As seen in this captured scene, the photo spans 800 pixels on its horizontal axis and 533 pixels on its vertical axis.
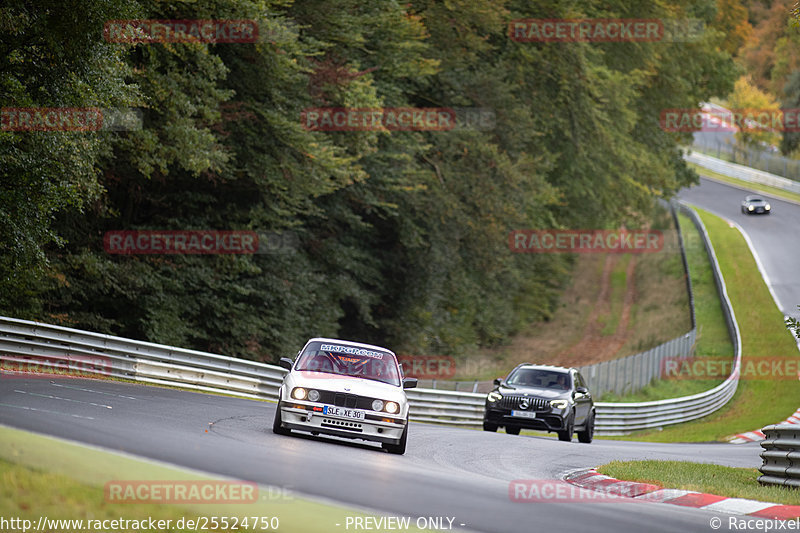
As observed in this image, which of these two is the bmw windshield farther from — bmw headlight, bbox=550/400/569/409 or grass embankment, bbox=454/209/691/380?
grass embankment, bbox=454/209/691/380

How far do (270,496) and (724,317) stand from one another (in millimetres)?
51321

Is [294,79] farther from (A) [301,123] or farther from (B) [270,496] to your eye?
(B) [270,496]

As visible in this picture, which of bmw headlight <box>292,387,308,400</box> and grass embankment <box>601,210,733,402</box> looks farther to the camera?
grass embankment <box>601,210,733,402</box>

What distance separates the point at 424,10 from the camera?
1476 inches

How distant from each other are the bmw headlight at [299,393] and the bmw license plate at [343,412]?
33 centimetres

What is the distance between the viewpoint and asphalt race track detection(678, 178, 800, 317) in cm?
6191

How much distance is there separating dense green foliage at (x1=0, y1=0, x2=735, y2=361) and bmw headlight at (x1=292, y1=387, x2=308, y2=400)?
7875 millimetres

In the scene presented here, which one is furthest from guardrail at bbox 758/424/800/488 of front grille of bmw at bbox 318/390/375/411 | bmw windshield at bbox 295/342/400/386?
front grille of bmw at bbox 318/390/375/411

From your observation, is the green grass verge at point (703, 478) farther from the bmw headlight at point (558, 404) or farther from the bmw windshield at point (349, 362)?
the bmw headlight at point (558, 404)

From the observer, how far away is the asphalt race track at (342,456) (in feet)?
31.1

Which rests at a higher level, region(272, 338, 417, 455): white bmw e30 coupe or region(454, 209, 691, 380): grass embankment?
region(272, 338, 417, 455): white bmw e30 coupe

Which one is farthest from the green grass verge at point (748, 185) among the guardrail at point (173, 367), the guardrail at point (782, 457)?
the guardrail at point (782, 457)

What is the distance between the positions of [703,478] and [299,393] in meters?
5.90

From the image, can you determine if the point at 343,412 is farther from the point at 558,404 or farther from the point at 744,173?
the point at 744,173
